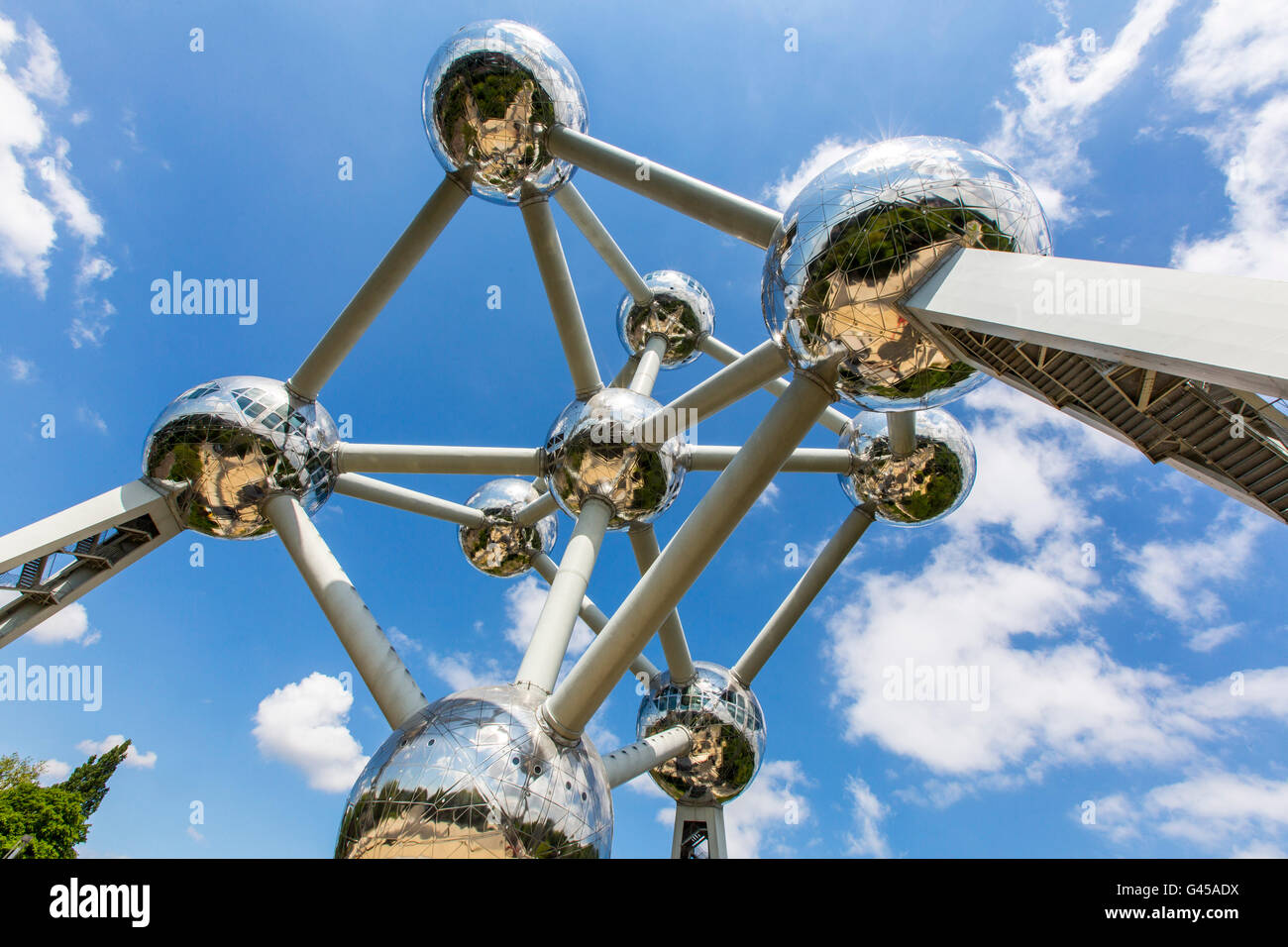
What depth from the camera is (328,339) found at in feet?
24.8

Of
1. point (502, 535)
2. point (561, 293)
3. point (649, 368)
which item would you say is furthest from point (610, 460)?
point (502, 535)

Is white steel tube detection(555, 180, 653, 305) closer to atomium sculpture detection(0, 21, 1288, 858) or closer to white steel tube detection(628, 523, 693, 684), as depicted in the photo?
atomium sculpture detection(0, 21, 1288, 858)

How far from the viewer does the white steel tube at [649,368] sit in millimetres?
10695

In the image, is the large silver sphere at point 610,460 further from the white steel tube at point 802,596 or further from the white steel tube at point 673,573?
the white steel tube at point 673,573

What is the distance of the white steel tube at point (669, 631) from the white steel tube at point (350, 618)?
3.74 meters

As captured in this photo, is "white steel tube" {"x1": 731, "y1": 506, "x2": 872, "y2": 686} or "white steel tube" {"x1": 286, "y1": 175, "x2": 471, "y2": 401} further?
"white steel tube" {"x1": 731, "y1": 506, "x2": 872, "y2": 686}

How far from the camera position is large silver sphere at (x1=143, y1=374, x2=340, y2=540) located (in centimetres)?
725

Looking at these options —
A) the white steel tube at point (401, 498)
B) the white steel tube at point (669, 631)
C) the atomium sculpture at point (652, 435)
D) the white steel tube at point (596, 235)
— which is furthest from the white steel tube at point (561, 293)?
the white steel tube at point (401, 498)

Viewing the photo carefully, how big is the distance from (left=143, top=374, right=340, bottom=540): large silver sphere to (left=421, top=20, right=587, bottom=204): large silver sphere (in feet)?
11.4

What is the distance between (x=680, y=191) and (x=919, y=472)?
5.71 metres

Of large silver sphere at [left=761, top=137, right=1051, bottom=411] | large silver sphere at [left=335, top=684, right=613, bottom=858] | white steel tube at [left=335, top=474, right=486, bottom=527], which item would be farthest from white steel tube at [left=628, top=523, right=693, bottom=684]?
large silver sphere at [left=761, top=137, right=1051, bottom=411]
